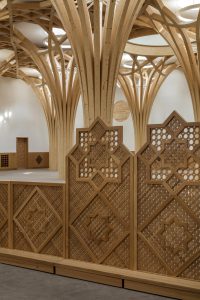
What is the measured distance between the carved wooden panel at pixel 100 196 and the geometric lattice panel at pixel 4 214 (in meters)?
1.29

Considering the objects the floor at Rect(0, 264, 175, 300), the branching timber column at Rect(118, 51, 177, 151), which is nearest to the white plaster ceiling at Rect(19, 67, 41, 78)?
the branching timber column at Rect(118, 51, 177, 151)

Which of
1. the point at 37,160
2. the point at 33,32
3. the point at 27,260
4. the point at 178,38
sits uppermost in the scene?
the point at 33,32

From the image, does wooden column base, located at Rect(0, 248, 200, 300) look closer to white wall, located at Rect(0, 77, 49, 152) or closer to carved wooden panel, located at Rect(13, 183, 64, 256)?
carved wooden panel, located at Rect(13, 183, 64, 256)

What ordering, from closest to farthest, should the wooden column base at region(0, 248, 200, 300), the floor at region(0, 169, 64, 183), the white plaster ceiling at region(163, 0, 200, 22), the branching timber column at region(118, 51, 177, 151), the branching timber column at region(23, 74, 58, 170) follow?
the wooden column base at region(0, 248, 200, 300), the white plaster ceiling at region(163, 0, 200, 22), the floor at region(0, 169, 64, 183), the branching timber column at region(118, 51, 177, 151), the branching timber column at region(23, 74, 58, 170)

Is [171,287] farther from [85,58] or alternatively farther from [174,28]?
[174,28]

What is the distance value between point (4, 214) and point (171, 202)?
3.00 m

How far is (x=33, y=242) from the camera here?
6664 millimetres

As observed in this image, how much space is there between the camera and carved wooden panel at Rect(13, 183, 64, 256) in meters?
6.43

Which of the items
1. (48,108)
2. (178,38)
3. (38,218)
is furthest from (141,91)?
(38,218)

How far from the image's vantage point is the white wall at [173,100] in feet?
70.4

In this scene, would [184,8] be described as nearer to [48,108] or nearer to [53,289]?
[53,289]

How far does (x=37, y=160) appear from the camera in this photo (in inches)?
997

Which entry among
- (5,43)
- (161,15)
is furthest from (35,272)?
(5,43)

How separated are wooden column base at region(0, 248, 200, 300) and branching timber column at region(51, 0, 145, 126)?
3.51 metres
